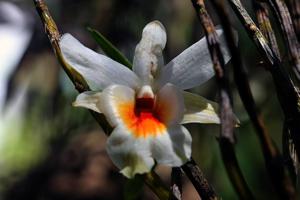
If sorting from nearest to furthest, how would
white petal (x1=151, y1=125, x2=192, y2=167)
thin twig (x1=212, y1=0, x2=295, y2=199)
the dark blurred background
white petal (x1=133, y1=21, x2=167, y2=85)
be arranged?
thin twig (x1=212, y1=0, x2=295, y2=199), white petal (x1=151, y1=125, x2=192, y2=167), white petal (x1=133, y1=21, x2=167, y2=85), the dark blurred background

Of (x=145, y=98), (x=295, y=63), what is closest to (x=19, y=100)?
(x=145, y=98)

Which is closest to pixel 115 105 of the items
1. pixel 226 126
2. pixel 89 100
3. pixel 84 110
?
pixel 89 100

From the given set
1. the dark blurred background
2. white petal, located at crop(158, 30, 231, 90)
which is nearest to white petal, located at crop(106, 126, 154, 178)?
white petal, located at crop(158, 30, 231, 90)

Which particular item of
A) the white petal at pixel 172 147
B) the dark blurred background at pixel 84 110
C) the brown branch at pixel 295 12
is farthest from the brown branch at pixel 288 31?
the dark blurred background at pixel 84 110

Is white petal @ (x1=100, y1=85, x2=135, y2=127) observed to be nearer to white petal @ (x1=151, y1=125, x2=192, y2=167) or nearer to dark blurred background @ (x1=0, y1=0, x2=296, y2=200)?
white petal @ (x1=151, y1=125, x2=192, y2=167)

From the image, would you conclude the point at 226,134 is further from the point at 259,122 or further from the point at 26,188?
the point at 26,188

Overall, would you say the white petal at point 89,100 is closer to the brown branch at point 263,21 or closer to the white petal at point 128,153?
the white petal at point 128,153

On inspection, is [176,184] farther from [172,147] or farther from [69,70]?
[69,70]
